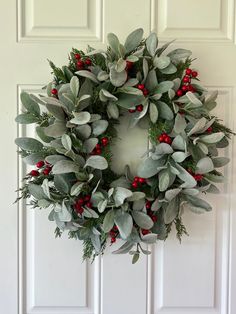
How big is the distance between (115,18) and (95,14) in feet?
0.19

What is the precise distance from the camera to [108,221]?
89cm

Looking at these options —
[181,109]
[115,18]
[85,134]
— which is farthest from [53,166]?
[115,18]

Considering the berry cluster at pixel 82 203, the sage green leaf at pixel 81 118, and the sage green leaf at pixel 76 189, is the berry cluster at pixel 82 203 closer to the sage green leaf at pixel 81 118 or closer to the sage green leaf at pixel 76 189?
the sage green leaf at pixel 76 189

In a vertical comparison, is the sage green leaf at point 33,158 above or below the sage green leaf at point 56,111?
below

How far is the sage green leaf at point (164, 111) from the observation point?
0.91 metres

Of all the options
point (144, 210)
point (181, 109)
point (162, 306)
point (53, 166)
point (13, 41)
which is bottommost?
point (162, 306)

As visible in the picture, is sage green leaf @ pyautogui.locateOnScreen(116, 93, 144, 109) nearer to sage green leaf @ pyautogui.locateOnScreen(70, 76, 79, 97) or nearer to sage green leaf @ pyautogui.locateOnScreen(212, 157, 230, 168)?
sage green leaf @ pyautogui.locateOnScreen(70, 76, 79, 97)

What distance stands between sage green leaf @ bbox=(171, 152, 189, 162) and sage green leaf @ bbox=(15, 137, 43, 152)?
13.4 inches

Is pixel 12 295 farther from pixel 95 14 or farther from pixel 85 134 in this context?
pixel 95 14

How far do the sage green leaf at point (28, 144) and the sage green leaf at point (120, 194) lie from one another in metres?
0.23

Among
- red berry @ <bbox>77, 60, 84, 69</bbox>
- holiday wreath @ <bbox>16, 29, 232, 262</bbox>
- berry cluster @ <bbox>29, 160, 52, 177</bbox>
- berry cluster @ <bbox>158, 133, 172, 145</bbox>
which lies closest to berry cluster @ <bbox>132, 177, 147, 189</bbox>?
holiday wreath @ <bbox>16, 29, 232, 262</bbox>

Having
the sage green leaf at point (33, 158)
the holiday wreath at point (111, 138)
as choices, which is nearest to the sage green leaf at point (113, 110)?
the holiday wreath at point (111, 138)

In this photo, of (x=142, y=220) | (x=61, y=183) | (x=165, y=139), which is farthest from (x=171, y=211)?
(x=61, y=183)

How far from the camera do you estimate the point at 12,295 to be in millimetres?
1047
